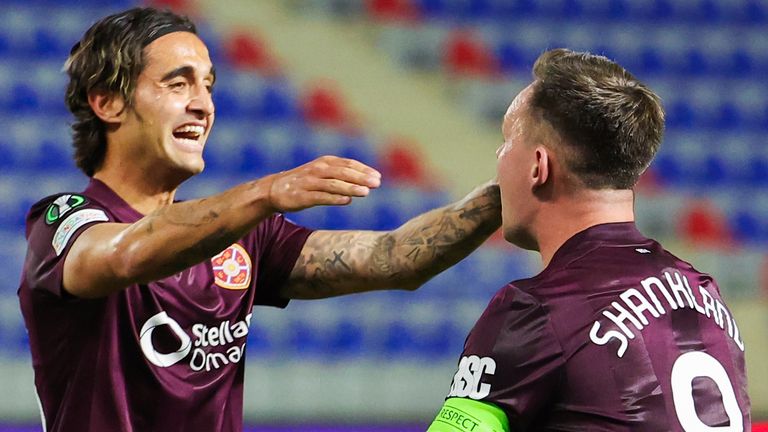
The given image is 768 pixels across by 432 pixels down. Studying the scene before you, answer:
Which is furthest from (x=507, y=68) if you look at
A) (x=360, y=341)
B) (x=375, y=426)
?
(x=375, y=426)

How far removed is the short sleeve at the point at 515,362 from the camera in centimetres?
209

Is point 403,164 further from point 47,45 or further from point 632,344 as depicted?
point 632,344

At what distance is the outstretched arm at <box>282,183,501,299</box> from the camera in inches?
117

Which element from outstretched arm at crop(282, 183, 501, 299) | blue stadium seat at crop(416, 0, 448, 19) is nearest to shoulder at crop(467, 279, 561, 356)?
outstretched arm at crop(282, 183, 501, 299)

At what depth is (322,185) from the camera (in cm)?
227

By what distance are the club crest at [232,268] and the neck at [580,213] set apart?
→ 99 cm

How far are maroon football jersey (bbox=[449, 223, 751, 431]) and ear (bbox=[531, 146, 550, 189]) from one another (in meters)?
0.15

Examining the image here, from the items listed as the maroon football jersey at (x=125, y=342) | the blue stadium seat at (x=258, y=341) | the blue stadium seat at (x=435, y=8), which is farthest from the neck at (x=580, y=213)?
the blue stadium seat at (x=435, y=8)

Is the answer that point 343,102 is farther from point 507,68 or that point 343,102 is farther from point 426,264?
point 426,264

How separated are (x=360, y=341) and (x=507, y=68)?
272cm

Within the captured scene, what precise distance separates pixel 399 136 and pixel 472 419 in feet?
22.6

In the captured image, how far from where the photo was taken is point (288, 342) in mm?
7352

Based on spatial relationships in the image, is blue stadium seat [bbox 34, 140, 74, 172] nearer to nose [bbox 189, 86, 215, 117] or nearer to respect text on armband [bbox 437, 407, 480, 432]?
nose [bbox 189, 86, 215, 117]

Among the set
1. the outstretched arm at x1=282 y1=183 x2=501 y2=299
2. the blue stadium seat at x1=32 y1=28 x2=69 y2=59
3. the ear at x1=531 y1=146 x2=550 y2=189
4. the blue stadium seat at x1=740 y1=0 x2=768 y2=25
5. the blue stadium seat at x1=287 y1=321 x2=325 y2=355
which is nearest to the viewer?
the ear at x1=531 y1=146 x2=550 y2=189
